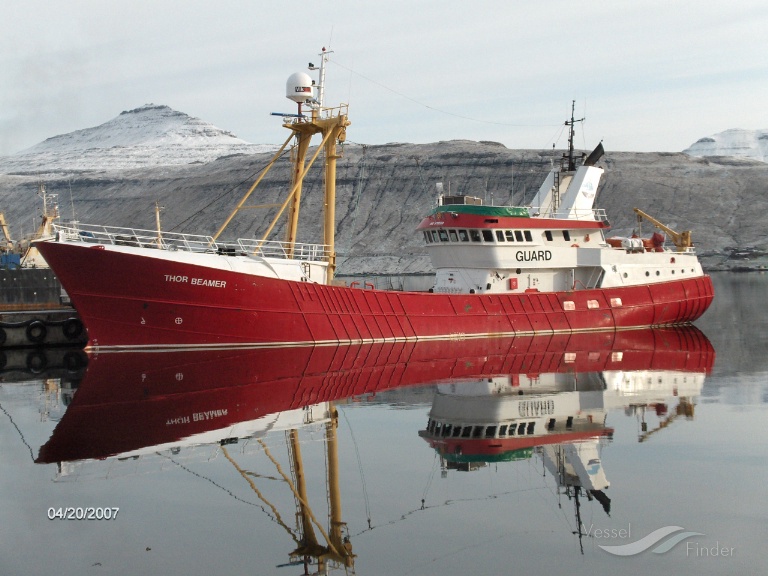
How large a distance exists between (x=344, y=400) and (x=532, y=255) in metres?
15.4

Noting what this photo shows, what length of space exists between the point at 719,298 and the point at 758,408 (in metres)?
41.7

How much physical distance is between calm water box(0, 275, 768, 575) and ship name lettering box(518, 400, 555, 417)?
0.10 m

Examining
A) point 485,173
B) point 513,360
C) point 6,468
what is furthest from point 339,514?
point 485,173

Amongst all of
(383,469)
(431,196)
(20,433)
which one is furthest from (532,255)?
(431,196)

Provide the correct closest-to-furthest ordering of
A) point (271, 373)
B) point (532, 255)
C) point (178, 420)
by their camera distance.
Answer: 1. point (178, 420)
2. point (271, 373)
3. point (532, 255)

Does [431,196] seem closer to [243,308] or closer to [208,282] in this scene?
[243,308]

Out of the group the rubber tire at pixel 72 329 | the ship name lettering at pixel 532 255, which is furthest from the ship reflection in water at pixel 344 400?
the rubber tire at pixel 72 329

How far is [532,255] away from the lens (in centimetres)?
3284

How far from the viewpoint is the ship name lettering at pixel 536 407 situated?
17.9 m

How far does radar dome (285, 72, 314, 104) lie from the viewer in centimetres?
3059

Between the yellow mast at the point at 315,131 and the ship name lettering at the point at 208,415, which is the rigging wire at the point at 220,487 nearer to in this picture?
the ship name lettering at the point at 208,415

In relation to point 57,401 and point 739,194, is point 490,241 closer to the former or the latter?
point 57,401

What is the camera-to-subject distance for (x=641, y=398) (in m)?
19.9

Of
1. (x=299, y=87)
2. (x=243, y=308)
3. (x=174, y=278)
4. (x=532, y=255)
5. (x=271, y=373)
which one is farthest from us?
(x=532, y=255)
